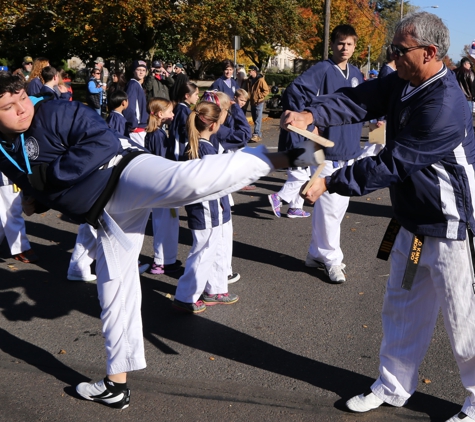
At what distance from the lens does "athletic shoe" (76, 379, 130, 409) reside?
361 cm

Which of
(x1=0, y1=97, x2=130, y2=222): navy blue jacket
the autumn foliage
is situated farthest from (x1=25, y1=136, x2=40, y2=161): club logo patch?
the autumn foliage

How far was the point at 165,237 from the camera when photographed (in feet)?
19.5

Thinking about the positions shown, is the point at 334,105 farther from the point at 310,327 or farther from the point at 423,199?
the point at 310,327

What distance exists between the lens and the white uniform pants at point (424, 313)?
3158 mm

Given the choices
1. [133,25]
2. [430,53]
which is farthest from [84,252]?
[133,25]

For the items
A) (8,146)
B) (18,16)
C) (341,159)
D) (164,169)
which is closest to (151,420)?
(164,169)

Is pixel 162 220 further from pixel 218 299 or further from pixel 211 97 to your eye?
pixel 211 97

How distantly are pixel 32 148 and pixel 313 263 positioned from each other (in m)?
3.51

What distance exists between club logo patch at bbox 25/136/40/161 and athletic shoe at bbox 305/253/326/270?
3.44 metres

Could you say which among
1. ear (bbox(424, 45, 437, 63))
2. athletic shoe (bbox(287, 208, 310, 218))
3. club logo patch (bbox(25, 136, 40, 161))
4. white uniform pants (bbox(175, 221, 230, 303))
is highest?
ear (bbox(424, 45, 437, 63))

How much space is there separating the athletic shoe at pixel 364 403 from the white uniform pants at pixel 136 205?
4.03 ft

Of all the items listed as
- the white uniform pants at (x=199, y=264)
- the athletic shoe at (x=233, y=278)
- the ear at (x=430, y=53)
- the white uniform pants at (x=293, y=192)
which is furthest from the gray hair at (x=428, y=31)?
the white uniform pants at (x=293, y=192)

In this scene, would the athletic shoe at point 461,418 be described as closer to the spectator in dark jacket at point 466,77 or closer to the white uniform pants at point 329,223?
the white uniform pants at point 329,223

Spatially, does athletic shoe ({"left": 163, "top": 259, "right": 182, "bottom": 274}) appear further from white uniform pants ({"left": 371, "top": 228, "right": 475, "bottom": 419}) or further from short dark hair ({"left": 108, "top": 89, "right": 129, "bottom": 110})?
white uniform pants ({"left": 371, "top": 228, "right": 475, "bottom": 419})
